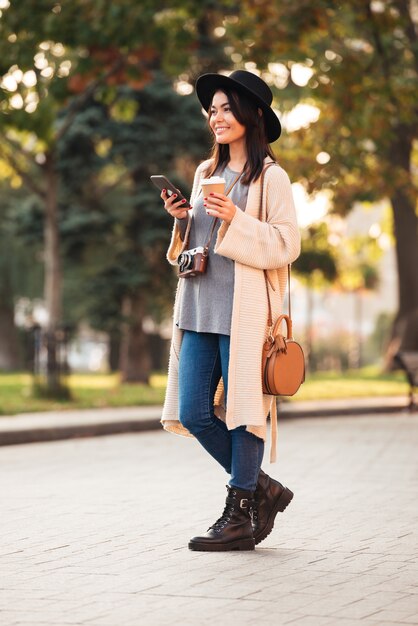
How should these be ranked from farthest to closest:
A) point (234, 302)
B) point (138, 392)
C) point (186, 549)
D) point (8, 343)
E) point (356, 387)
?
point (8, 343) < point (356, 387) < point (138, 392) < point (186, 549) < point (234, 302)

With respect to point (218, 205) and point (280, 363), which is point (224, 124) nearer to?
point (218, 205)

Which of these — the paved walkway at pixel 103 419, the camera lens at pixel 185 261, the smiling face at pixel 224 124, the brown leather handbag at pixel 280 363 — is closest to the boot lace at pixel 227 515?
the brown leather handbag at pixel 280 363

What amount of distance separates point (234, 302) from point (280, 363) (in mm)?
359

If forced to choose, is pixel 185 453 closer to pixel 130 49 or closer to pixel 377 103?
pixel 130 49

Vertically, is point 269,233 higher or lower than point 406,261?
lower

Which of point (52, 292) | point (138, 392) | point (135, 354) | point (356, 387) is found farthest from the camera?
point (135, 354)

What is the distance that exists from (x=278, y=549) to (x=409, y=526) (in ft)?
4.01

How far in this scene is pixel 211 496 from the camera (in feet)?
31.1

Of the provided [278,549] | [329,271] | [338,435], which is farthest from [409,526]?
[329,271]

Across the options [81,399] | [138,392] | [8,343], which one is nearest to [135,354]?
[138,392]

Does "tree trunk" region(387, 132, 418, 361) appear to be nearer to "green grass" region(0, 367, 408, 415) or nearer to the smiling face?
"green grass" region(0, 367, 408, 415)

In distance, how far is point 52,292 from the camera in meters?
21.4

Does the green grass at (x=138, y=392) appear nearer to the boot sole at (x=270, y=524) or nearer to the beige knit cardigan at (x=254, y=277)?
the boot sole at (x=270, y=524)

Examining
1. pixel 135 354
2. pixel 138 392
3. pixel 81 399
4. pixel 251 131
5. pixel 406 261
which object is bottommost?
pixel 81 399
